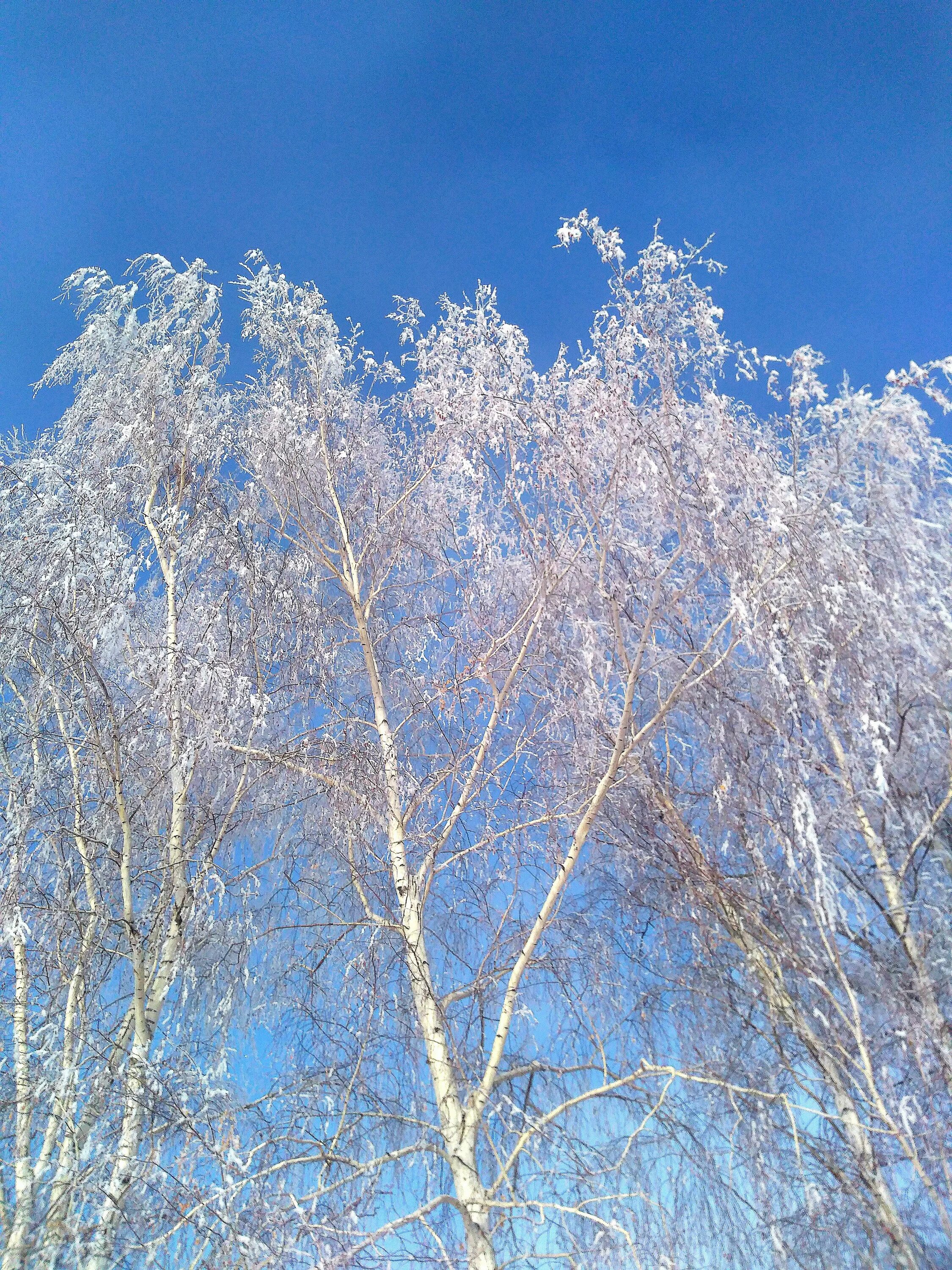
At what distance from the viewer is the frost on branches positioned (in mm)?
4383

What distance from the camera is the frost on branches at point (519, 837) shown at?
14.4 feet

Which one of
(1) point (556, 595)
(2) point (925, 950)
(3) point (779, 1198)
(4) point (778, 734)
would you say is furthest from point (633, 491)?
(3) point (779, 1198)

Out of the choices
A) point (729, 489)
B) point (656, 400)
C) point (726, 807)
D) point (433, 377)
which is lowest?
point (726, 807)

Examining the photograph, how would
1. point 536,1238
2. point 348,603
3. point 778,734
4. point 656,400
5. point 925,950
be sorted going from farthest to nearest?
point 348,603 → point 656,400 → point 778,734 → point 925,950 → point 536,1238

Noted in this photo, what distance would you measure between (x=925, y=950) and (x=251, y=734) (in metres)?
4.21

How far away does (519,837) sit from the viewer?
18.6 ft

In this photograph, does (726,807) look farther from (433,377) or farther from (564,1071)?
(433,377)

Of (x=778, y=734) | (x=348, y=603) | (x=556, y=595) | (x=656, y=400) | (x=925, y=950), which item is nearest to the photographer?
(x=925, y=950)

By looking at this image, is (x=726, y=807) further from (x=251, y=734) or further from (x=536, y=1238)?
(x=251, y=734)

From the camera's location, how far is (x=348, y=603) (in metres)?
7.23

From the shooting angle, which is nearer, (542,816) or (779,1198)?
(779,1198)

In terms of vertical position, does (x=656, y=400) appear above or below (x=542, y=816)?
above

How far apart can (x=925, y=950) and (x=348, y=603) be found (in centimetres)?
480

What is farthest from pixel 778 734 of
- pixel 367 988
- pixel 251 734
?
pixel 251 734
